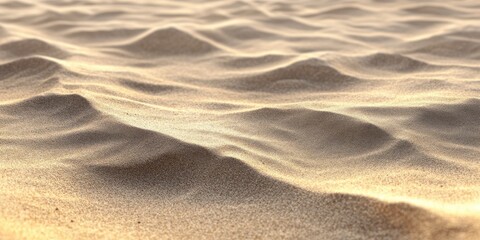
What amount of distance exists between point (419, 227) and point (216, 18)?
226 centimetres

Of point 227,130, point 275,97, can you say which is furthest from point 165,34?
point 227,130

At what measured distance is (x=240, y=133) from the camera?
5.11 ft

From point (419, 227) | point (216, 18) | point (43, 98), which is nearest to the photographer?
point (419, 227)

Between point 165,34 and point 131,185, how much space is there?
1516mm

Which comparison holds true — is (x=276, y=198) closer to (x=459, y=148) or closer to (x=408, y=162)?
(x=408, y=162)

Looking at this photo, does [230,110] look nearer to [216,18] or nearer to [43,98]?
[43,98]

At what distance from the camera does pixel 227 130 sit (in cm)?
158

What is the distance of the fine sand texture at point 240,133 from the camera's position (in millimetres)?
1125

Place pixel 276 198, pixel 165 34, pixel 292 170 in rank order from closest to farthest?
pixel 276 198 < pixel 292 170 < pixel 165 34

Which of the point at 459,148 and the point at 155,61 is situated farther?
the point at 155,61

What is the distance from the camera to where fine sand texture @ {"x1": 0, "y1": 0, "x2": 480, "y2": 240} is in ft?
3.69

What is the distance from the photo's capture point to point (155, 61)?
2398 millimetres

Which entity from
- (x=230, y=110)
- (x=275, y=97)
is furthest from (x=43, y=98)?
(x=275, y=97)

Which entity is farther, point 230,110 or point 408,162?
point 230,110
